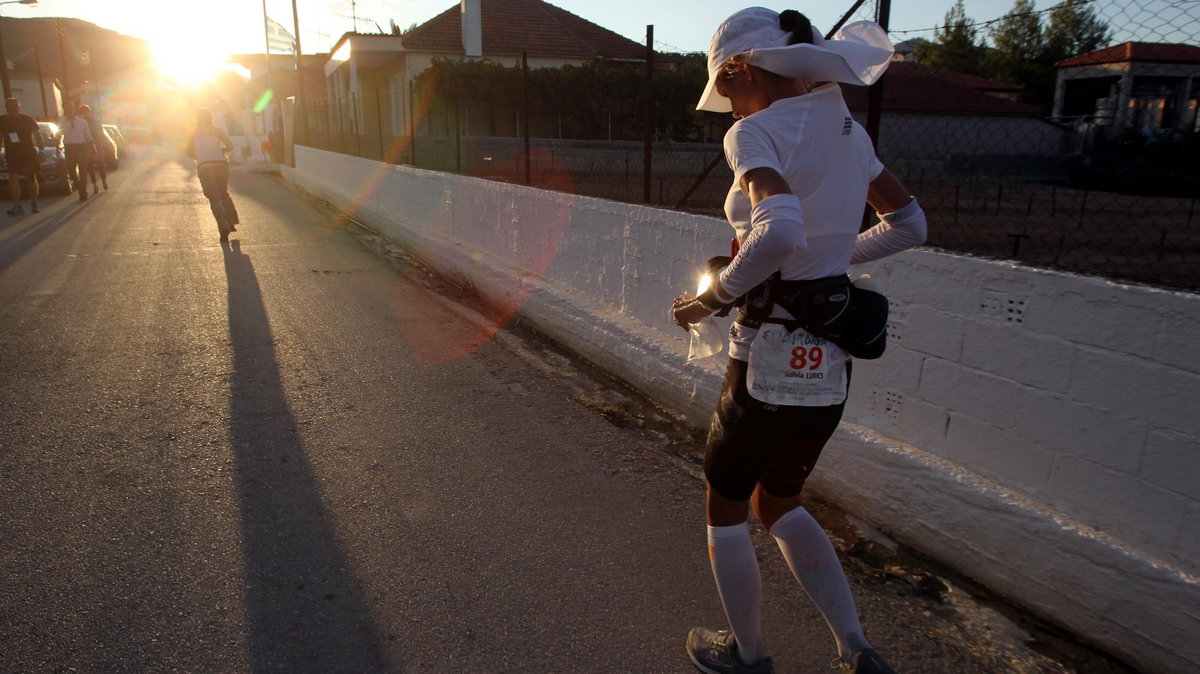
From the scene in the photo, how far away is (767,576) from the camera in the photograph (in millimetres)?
3033

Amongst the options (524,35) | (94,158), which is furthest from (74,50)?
(94,158)

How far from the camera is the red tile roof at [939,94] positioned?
864cm

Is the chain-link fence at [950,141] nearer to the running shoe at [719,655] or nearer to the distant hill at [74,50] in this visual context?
the running shoe at [719,655]

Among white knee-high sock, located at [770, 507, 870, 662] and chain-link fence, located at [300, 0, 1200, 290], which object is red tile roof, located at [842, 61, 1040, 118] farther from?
white knee-high sock, located at [770, 507, 870, 662]

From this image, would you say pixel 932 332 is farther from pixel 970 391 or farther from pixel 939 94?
pixel 939 94

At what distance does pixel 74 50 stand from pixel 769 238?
8076 centimetres

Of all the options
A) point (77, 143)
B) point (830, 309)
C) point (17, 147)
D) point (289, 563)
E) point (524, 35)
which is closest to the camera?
point (830, 309)

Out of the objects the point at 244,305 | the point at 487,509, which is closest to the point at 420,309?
the point at 244,305

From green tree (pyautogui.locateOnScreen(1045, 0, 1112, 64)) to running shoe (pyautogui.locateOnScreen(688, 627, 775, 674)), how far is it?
265cm

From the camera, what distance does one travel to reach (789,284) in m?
2.09

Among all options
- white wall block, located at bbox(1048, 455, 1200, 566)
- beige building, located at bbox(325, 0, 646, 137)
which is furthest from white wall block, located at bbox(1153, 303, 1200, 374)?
beige building, located at bbox(325, 0, 646, 137)

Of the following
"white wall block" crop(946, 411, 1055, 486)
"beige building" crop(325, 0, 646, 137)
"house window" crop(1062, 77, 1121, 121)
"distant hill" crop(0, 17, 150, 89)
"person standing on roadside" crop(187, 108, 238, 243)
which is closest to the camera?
"white wall block" crop(946, 411, 1055, 486)

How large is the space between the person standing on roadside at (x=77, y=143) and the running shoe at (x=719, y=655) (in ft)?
58.5

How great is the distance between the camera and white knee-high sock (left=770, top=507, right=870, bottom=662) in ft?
7.51
